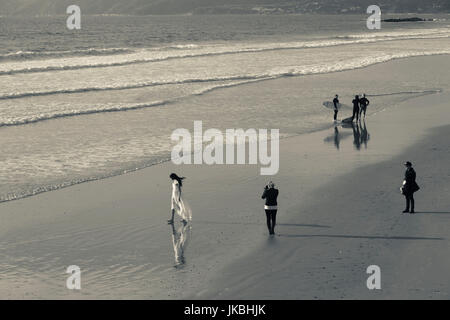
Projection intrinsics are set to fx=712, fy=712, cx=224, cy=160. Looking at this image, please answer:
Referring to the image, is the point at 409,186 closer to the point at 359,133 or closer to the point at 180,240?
the point at 180,240

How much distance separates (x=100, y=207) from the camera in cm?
1848

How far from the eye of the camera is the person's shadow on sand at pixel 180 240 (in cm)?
1460

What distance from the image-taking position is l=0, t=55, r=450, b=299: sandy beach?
1317cm

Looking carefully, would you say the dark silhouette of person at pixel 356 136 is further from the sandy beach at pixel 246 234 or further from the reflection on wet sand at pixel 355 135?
the sandy beach at pixel 246 234

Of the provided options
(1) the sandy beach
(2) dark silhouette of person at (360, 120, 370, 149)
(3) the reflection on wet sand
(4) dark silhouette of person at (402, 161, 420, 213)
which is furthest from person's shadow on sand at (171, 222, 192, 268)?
(2) dark silhouette of person at (360, 120, 370, 149)

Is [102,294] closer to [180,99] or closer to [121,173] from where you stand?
[121,173]

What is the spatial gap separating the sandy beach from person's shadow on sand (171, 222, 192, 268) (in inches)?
4.0

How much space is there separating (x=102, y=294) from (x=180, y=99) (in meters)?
28.3

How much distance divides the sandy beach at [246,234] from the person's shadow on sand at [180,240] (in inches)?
4.0

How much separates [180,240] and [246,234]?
1512 mm

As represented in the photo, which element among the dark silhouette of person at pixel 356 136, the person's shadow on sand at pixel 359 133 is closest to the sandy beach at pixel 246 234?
the dark silhouette of person at pixel 356 136

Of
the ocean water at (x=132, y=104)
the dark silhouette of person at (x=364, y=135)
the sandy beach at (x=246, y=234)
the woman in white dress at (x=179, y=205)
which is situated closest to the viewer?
the sandy beach at (x=246, y=234)
